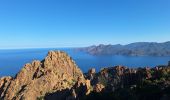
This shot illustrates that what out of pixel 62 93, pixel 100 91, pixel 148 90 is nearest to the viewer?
pixel 148 90

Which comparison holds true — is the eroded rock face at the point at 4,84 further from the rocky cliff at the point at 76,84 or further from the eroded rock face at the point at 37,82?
the eroded rock face at the point at 37,82

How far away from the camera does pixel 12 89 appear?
9575 cm

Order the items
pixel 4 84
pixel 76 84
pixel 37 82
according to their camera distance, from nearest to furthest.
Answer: pixel 76 84, pixel 37 82, pixel 4 84

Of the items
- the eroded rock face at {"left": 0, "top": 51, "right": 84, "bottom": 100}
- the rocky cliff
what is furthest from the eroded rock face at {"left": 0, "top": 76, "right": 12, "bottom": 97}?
the eroded rock face at {"left": 0, "top": 51, "right": 84, "bottom": 100}

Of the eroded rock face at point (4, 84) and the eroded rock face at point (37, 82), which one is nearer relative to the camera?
the eroded rock face at point (37, 82)

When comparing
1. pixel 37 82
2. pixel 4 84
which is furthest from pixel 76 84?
pixel 4 84

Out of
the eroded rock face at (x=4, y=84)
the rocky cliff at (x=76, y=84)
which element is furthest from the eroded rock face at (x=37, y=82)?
the eroded rock face at (x=4, y=84)

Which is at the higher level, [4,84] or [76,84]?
[76,84]

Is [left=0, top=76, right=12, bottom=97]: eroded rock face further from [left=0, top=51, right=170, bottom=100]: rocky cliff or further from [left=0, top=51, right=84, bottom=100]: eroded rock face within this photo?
[left=0, top=51, right=84, bottom=100]: eroded rock face

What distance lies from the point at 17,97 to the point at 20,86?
9319 mm

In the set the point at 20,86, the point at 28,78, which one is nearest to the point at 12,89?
the point at 20,86

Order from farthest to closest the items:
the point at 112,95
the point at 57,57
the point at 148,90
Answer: the point at 57,57, the point at 112,95, the point at 148,90

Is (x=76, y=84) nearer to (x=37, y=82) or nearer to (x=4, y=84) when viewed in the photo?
(x=37, y=82)

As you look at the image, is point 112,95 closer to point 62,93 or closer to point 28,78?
point 62,93
